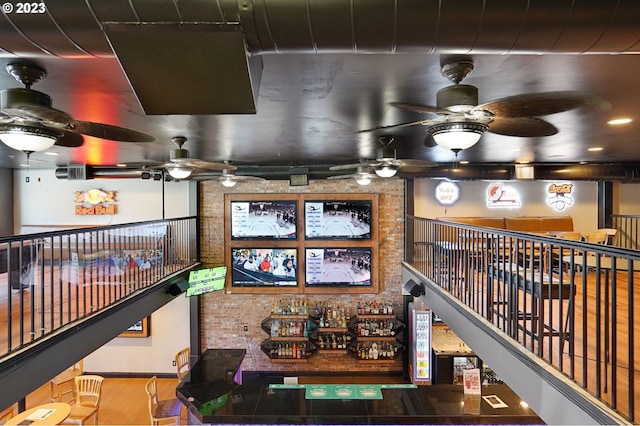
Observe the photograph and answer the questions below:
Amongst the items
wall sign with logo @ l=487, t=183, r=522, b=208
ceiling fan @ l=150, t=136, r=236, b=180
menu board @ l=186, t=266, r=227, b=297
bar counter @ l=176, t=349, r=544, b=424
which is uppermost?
ceiling fan @ l=150, t=136, r=236, b=180

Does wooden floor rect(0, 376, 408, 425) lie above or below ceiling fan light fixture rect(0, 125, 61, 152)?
below

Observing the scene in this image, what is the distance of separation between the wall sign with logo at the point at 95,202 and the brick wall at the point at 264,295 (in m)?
2.31

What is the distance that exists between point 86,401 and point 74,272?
164 inches

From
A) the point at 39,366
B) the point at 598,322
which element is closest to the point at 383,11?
the point at 598,322

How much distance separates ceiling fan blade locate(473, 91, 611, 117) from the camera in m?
→ 2.12

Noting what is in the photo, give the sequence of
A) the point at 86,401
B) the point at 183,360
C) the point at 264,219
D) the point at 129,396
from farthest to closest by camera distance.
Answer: the point at 264,219 → the point at 183,360 → the point at 129,396 → the point at 86,401

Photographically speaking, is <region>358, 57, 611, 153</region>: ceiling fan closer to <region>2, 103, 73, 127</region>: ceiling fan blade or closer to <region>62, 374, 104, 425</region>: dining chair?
<region>2, 103, 73, 127</region>: ceiling fan blade

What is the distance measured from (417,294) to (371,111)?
4.03m

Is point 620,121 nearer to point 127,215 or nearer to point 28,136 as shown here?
point 28,136

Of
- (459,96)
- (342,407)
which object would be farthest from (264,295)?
(459,96)

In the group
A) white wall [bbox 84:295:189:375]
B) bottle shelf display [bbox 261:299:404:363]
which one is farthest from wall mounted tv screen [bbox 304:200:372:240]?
white wall [bbox 84:295:189:375]

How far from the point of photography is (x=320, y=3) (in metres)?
1.41

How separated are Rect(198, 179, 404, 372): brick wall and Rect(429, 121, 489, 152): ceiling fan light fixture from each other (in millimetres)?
5566

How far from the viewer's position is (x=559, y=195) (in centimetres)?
866
